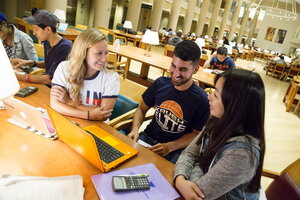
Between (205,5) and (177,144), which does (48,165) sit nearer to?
(177,144)

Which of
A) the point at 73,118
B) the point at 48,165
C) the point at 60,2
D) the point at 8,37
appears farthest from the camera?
the point at 60,2

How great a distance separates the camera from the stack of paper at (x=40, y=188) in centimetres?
76

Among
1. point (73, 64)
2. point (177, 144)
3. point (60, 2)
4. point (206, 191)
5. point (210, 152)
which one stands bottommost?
point (177, 144)

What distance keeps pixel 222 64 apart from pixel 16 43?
357cm

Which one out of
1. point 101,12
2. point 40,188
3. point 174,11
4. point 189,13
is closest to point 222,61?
point 40,188

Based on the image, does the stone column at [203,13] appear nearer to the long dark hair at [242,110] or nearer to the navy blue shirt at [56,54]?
the navy blue shirt at [56,54]

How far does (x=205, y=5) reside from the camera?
59.6 feet

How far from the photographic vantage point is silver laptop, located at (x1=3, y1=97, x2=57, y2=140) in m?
1.14

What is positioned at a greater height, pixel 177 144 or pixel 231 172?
pixel 231 172

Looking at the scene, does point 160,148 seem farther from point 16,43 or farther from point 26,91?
point 16,43

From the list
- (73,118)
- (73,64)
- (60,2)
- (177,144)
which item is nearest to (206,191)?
(177,144)

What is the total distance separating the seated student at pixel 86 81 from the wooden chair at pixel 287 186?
116 cm

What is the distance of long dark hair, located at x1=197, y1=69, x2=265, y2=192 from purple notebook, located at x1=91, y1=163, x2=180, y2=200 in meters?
0.27

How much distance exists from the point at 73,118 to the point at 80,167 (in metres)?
0.53
